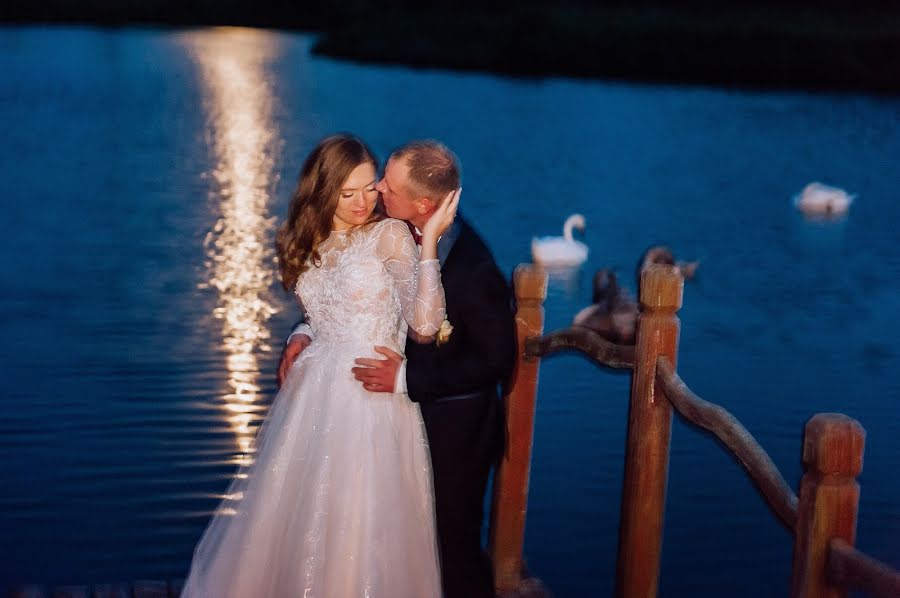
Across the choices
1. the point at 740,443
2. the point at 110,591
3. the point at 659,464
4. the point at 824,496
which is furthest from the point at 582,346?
the point at 110,591

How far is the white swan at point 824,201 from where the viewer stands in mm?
21703

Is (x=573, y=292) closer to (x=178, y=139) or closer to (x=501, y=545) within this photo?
(x=501, y=545)

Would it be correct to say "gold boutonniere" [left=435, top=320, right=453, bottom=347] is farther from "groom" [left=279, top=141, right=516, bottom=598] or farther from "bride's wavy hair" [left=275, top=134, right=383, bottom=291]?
"bride's wavy hair" [left=275, top=134, right=383, bottom=291]

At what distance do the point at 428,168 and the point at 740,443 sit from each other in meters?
1.23

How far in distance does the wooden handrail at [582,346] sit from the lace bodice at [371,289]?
0.89 metres

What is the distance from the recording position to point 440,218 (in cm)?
452

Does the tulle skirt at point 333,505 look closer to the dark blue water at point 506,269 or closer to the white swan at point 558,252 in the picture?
the dark blue water at point 506,269

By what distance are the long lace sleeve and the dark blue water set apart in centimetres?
316


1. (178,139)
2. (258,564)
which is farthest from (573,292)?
(178,139)

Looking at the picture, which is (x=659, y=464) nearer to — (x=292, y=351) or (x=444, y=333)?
(x=444, y=333)

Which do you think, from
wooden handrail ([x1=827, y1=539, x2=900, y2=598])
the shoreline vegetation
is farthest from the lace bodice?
the shoreline vegetation

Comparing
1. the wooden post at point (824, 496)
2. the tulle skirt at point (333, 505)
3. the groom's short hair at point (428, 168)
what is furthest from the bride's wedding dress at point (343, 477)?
the wooden post at point (824, 496)

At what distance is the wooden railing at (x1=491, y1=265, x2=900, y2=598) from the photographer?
369 centimetres

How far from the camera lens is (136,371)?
36.2ft
